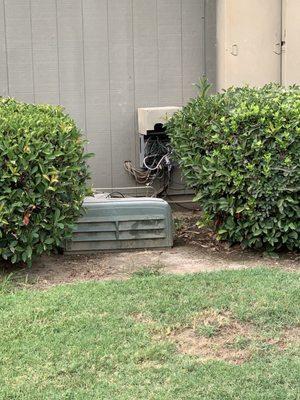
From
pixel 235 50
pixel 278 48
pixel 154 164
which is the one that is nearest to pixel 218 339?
pixel 154 164

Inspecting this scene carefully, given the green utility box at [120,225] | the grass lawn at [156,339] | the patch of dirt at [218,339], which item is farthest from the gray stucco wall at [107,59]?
the patch of dirt at [218,339]

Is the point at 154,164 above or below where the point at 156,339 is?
above

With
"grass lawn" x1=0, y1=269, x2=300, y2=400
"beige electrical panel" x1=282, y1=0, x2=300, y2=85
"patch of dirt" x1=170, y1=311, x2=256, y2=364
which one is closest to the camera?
"grass lawn" x1=0, y1=269, x2=300, y2=400

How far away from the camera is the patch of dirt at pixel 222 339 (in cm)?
389

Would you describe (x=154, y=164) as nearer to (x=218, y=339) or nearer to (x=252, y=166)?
(x=252, y=166)

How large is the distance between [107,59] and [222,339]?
402 cm

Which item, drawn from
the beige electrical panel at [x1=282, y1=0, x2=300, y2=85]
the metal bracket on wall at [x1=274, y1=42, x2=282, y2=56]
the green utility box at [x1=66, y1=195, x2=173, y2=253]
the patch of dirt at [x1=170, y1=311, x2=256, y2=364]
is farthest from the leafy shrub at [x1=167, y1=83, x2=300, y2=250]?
the patch of dirt at [x1=170, y1=311, x2=256, y2=364]

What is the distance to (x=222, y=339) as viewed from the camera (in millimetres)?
4070

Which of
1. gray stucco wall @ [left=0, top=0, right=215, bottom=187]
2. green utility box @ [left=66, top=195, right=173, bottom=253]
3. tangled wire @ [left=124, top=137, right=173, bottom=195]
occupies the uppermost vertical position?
gray stucco wall @ [left=0, top=0, right=215, bottom=187]

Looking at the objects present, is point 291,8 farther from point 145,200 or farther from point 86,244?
point 86,244

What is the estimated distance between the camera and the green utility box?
5945mm

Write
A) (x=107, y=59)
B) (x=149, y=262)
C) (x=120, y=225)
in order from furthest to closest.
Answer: (x=107, y=59), (x=120, y=225), (x=149, y=262)

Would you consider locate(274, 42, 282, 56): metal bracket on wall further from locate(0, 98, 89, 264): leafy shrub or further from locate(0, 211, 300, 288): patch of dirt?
locate(0, 98, 89, 264): leafy shrub

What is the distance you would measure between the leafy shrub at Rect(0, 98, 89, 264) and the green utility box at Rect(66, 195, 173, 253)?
508 mm
